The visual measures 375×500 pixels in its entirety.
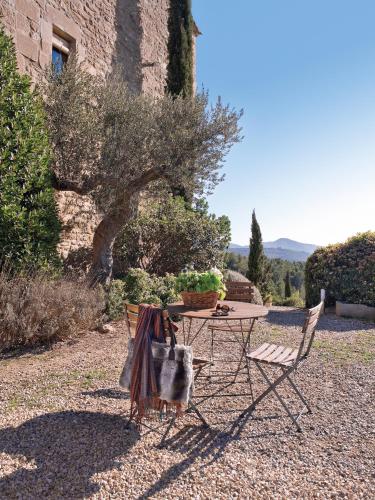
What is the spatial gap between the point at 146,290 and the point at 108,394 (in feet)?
12.2

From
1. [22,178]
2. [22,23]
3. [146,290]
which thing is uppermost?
[22,23]

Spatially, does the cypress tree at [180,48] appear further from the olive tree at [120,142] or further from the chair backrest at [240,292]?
the chair backrest at [240,292]

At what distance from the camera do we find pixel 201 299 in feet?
11.9

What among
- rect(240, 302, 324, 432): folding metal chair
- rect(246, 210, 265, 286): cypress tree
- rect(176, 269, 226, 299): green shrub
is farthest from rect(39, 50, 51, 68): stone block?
rect(246, 210, 265, 286): cypress tree

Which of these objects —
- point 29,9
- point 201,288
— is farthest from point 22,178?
point 29,9

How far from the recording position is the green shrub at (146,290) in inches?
276

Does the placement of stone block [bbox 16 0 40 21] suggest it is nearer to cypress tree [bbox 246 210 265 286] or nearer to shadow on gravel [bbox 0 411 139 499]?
shadow on gravel [bbox 0 411 139 499]

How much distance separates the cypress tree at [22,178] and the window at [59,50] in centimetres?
248

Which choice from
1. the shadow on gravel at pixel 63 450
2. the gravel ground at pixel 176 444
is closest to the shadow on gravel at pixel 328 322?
the gravel ground at pixel 176 444

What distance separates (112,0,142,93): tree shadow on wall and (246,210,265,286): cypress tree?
8524mm

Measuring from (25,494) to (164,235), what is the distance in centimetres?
768

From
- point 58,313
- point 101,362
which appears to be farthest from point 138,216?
point 101,362

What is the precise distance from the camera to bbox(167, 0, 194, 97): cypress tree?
41.7ft

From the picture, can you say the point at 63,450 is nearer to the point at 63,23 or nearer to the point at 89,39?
the point at 63,23
